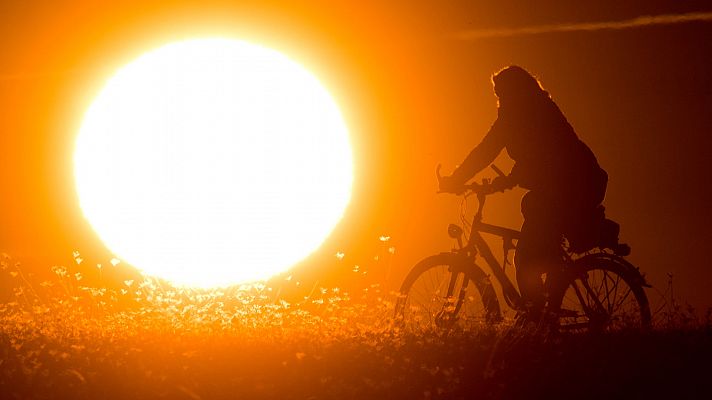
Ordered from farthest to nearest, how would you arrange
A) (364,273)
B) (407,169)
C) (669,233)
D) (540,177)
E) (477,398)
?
(407,169), (669,233), (364,273), (540,177), (477,398)

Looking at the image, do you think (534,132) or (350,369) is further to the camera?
(534,132)

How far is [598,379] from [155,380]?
3.15 m

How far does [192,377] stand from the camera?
794 cm

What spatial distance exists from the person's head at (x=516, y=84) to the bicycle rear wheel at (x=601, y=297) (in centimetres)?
147

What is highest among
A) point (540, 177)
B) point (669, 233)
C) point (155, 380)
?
point (669, 233)

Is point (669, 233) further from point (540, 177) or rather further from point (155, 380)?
point (155, 380)

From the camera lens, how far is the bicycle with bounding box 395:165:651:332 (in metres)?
9.03

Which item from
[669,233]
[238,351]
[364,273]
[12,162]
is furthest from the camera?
[12,162]

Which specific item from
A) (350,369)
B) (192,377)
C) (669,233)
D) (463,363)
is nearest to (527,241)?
(463,363)

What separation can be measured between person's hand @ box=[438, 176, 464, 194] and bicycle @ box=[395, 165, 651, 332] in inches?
2.2

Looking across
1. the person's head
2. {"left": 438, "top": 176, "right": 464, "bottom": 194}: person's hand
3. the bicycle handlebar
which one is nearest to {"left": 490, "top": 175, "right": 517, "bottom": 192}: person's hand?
the bicycle handlebar

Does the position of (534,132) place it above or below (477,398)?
above

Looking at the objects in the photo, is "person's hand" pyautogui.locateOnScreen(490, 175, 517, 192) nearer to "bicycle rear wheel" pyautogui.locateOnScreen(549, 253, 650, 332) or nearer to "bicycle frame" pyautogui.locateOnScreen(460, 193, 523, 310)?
"bicycle frame" pyautogui.locateOnScreen(460, 193, 523, 310)

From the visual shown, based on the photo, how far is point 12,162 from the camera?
136 feet
